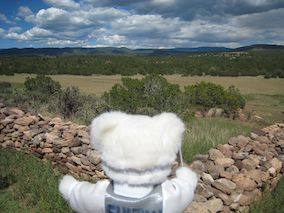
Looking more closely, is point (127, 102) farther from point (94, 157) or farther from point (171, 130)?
point (171, 130)

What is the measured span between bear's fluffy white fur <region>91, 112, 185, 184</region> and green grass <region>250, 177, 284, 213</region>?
286 cm

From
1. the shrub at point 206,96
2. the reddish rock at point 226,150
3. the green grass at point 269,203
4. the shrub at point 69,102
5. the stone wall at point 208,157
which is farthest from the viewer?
the shrub at point 206,96

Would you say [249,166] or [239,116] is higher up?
[249,166]

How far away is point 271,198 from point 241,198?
573 millimetres

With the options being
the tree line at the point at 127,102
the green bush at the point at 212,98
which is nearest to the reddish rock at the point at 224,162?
the tree line at the point at 127,102

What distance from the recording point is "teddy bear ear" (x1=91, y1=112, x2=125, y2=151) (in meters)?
2.07

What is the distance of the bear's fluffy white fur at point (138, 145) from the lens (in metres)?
1.97

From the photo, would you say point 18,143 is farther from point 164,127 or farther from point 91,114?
point 164,127

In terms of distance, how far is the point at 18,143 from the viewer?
7.02 m

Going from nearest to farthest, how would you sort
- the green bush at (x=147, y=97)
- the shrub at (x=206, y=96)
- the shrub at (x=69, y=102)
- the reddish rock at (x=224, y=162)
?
1. the reddish rock at (x=224, y=162)
2. the green bush at (x=147, y=97)
3. the shrub at (x=69, y=102)
4. the shrub at (x=206, y=96)

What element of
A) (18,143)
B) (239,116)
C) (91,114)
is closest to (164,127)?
(18,143)

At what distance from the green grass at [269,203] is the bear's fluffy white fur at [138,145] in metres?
2.86

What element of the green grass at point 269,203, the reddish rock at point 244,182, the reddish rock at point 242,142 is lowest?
the green grass at point 269,203

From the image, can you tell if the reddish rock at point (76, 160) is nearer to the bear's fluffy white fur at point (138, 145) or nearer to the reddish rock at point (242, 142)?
the reddish rock at point (242, 142)
